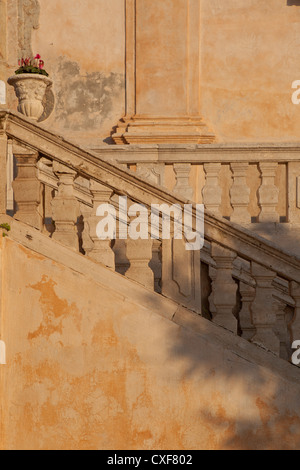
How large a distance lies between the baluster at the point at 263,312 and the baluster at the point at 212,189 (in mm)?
1406

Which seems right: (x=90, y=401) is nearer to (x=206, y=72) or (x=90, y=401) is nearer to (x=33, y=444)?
(x=33, y=444)

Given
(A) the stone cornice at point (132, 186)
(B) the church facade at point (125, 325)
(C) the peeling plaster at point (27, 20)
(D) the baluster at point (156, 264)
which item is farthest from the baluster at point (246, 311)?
(C) the peeling plaster at point (27, 20)

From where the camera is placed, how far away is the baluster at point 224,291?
5.00m

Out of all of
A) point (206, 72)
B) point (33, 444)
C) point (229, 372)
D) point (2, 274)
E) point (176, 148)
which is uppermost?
point (206, 72)

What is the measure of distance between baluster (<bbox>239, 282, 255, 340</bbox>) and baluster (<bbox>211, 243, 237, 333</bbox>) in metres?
0.25

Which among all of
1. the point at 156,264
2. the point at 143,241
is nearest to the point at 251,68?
the point at 156,264

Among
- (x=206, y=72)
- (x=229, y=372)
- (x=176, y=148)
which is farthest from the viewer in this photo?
(x=206, y=72)

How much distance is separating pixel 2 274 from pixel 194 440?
167 cm

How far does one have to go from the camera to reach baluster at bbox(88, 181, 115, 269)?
4.96 metres

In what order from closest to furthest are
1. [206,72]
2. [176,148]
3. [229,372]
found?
[229,372] < [176,148] < [206,72]

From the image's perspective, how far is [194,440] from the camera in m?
4.85

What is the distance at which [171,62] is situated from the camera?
9.08 metres

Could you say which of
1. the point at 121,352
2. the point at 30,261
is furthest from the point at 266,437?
the point at 30,261

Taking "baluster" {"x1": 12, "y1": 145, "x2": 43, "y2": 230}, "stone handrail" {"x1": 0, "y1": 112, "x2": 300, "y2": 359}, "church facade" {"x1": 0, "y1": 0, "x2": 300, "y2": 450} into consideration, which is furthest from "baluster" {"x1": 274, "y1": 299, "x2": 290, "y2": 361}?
"baluster" {"x1": 12, "y1": 145, "x2": 43, "y2": 230}
